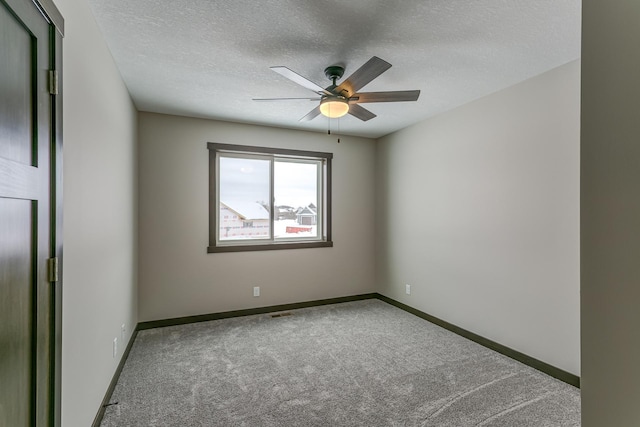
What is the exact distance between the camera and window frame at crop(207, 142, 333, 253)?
4.06 meters

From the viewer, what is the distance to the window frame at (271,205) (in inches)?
160

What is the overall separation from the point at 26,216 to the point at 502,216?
344cm

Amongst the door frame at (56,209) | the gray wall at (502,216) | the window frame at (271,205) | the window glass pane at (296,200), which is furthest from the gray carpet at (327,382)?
the window glass pane at (296,200)

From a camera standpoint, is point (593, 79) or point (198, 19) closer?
point (593, 79)

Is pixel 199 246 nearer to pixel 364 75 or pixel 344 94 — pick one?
pixel 344 94

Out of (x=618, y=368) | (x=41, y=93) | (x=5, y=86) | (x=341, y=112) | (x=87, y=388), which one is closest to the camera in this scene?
(x=618, y=368)

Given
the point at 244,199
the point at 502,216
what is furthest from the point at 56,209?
the point at 502,216

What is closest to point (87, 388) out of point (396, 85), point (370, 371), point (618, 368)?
point (370, 371)

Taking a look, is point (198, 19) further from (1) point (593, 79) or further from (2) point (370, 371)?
(2) point (370, 371)

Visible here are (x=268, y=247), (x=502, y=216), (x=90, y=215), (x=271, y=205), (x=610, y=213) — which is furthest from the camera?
(x=271, y=205)

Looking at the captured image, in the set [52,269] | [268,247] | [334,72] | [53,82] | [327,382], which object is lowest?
[327,382]

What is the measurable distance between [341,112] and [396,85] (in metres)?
0.74

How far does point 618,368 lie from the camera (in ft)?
2.80

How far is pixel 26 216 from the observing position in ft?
3.88
